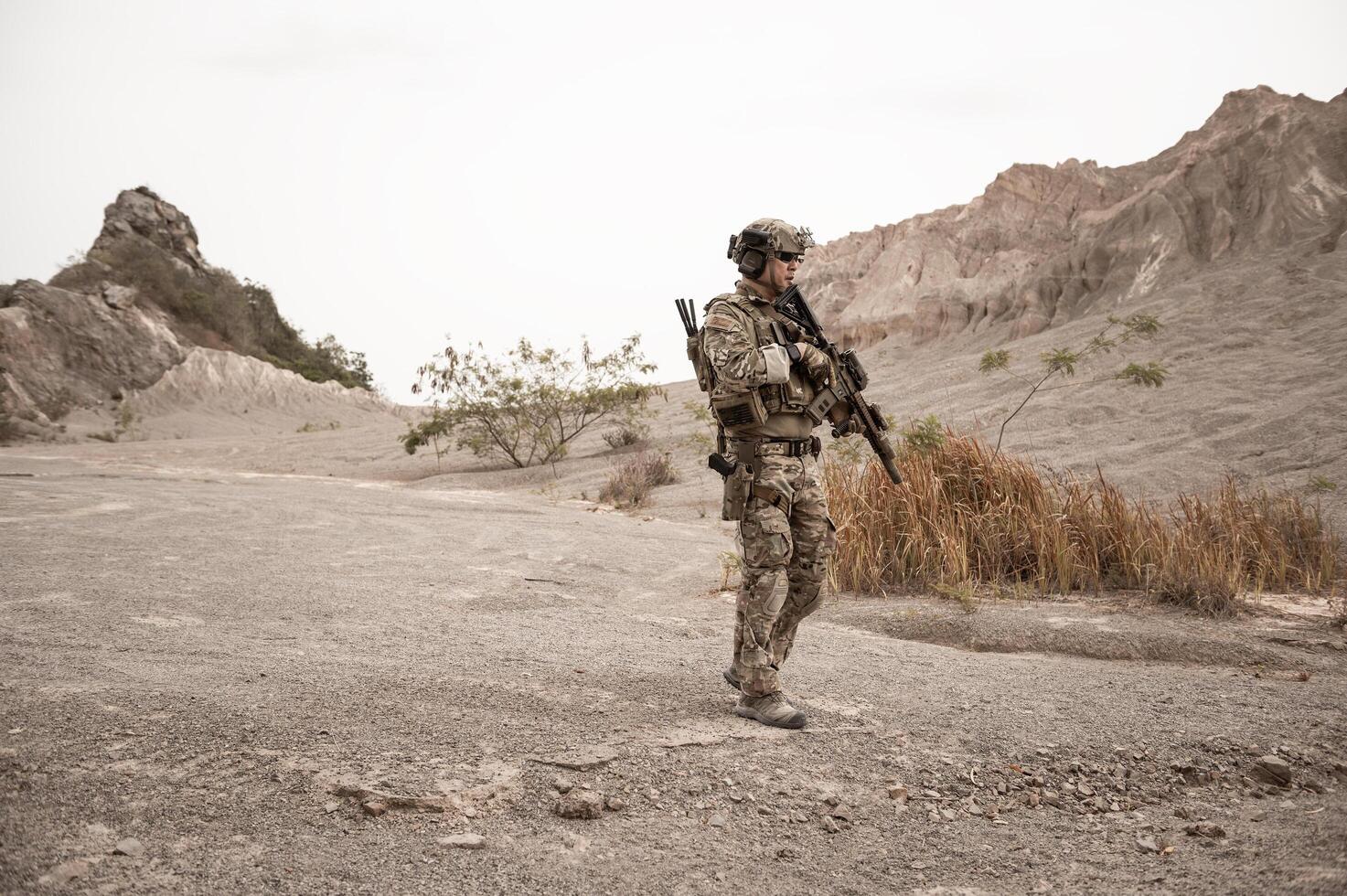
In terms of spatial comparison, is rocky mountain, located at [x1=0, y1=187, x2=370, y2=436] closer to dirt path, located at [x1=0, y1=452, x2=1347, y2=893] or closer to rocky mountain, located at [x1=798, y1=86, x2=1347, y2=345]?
rocky mountain, located at [x1=798, y1=86, x2=1347, y2=345]

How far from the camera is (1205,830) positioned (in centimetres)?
277

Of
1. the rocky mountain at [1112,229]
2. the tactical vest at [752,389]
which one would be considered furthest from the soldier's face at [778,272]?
the rocky mountain at [1112,229]

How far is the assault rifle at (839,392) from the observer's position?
3.87 metres

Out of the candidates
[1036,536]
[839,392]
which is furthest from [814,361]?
[1036,536]

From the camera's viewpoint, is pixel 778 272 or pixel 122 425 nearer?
pixel 778 272

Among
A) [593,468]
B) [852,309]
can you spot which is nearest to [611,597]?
[593,468]

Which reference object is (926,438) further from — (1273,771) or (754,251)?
(1273,771)

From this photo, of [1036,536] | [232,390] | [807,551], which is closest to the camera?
[807,551]

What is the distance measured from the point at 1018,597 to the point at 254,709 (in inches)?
177

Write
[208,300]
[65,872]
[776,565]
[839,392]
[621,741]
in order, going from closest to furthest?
[65,872]
[621,741]
[776,565]
[839,392]
[208,300]

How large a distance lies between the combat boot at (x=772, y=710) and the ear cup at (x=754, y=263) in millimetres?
1697

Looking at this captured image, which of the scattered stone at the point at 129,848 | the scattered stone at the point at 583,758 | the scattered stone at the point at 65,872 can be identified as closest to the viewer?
the scattered stone at the point at 65,872

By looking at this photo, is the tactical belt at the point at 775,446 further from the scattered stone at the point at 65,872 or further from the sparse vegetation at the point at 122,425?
the sparse vegetation at the point at 122,425

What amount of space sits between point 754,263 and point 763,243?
9 cm
